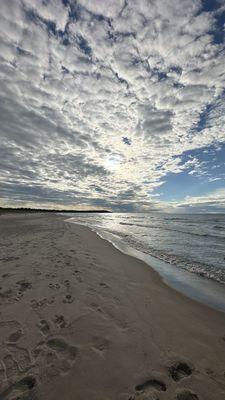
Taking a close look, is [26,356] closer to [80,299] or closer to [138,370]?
[138,370]

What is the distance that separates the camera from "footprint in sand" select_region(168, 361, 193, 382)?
304 cm

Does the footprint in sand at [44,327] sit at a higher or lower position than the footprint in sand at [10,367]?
higher

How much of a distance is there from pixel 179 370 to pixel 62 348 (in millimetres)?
1912

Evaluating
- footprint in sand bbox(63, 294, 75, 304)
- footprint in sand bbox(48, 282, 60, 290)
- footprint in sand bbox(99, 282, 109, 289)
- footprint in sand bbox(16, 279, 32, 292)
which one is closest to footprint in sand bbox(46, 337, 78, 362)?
footprint in sand bbox(63, 294, 75, 304)

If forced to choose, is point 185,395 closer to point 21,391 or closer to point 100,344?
point 100,344

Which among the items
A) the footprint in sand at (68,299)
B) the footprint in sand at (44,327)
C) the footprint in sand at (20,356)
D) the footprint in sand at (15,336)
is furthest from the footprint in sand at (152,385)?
the footprint in sand at (68,299)

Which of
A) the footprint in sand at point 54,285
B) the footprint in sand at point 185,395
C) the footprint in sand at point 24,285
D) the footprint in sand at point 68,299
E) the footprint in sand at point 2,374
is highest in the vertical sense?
the footprint in sand at point 24,285

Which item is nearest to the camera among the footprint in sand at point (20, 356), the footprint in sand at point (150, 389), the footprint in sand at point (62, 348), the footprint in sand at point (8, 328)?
the footprint in sand at point (150, 389)

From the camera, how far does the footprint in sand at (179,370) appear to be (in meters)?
3.04

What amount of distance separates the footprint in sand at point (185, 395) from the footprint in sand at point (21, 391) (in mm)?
1872

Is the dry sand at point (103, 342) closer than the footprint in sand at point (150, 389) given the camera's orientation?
No

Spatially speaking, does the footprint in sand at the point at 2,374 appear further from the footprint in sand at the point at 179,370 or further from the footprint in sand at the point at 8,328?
the footprint in sand at the point at 179,370

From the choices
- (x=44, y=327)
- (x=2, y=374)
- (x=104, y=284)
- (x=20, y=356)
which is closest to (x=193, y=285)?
(x=104, y=284)

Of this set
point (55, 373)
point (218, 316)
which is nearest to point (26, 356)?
point (55, 373)
